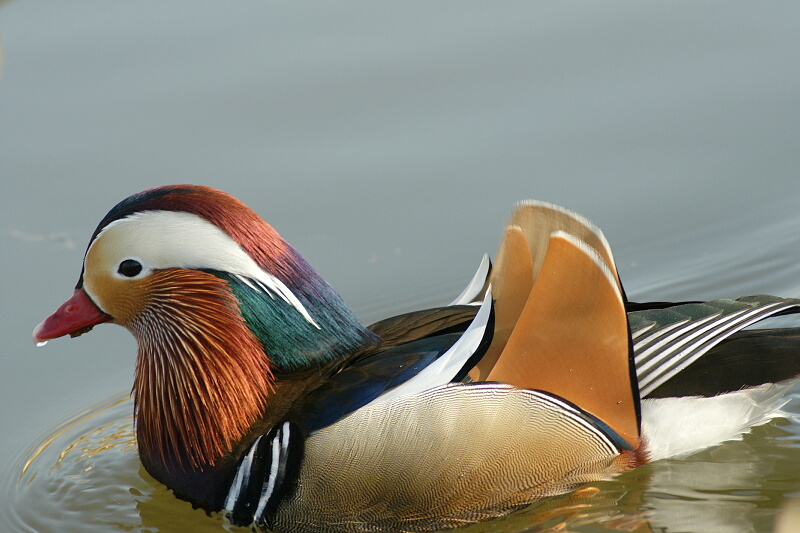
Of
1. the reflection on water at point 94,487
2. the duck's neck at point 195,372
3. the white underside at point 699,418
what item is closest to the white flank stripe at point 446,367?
the duck's neck at point 195,372

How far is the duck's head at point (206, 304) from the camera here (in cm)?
378

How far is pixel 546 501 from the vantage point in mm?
3873

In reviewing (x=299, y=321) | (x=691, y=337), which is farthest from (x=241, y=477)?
(x=691, y=337)

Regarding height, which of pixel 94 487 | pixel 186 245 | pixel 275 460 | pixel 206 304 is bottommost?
pixel 94 487

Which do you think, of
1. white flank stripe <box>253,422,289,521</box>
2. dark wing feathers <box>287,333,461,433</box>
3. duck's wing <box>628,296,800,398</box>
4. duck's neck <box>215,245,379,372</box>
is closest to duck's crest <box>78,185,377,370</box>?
duck's neck <box>215,245,379,372</box>

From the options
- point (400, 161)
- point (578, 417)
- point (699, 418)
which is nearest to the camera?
point (578, 417)

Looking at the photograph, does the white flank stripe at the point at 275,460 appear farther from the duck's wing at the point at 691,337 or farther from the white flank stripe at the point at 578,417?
the duck's wing at the point at 691,337

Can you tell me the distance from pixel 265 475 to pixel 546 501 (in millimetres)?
1010

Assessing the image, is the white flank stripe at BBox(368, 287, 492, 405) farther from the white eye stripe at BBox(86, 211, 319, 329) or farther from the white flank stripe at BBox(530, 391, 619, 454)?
the white eye stripe at BBox(86, 211, 319, 329)

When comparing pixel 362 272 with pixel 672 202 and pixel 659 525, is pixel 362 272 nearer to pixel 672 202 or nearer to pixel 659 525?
pixel 672 202

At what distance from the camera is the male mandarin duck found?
3611 mm

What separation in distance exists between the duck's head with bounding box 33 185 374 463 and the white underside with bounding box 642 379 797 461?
108cm

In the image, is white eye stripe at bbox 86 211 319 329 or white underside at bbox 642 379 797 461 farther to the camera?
white underside at bbox 642 379 797 461

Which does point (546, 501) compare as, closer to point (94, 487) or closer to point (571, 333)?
point (571, 333)
